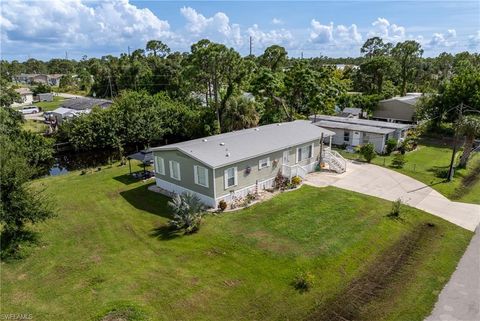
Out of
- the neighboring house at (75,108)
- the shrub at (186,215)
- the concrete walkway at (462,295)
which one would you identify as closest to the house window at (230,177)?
the shrub at (186,215)

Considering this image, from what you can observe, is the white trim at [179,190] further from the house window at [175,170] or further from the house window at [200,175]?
the house window at [200,175]

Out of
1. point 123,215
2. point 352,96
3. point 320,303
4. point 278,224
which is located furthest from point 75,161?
point 352,96

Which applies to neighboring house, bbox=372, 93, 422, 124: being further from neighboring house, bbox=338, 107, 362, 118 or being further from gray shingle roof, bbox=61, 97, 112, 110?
gray shingle roof, bbox=61, 97, 112, 110

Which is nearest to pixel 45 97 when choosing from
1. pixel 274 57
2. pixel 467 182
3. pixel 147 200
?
pixel 274 57

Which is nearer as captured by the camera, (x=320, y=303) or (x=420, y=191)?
(x=320, y=303)

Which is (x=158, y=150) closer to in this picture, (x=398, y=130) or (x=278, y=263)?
(x=278, y=263)

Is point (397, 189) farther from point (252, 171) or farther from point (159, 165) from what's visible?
point (159, 165)

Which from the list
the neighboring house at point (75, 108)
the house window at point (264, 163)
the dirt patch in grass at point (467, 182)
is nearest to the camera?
the house window at point (264, 163)
